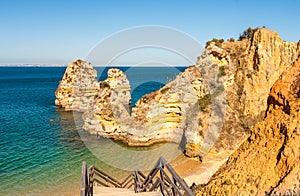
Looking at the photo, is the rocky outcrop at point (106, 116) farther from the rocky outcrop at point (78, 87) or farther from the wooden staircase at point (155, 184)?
the wooden staircase at point (155, 184)

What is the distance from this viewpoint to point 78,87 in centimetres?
4306

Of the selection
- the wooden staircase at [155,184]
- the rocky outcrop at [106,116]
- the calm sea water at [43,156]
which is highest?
the wooden staircase at [155,184]

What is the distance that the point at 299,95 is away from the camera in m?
5.99

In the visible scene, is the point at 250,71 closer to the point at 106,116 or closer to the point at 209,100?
the point at 209,100

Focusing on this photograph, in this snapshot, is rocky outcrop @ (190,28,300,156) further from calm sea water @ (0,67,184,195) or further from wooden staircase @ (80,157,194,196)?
wooden staircase @ (80,157,194,196)

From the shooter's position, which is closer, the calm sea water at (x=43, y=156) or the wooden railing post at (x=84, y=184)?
the wooden railing post at (x=84, y=184)

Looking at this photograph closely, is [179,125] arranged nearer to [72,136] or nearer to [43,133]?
[72,136]

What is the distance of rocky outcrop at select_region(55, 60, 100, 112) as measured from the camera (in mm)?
42281

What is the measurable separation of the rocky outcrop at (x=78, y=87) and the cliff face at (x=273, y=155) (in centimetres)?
3659

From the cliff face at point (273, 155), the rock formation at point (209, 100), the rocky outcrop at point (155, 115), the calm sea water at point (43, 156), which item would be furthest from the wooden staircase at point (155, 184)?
the rocky outcrop at point (155, 115)

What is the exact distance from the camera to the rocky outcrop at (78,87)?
42281mm

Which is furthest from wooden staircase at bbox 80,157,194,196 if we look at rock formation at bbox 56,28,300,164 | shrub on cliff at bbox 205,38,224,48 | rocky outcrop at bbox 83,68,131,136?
shrub on cliff at bbox 205,38,224,48

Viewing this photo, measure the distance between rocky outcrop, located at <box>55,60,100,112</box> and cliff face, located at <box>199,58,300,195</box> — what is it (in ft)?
120

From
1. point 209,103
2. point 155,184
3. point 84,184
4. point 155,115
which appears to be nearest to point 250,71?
point 209,103
